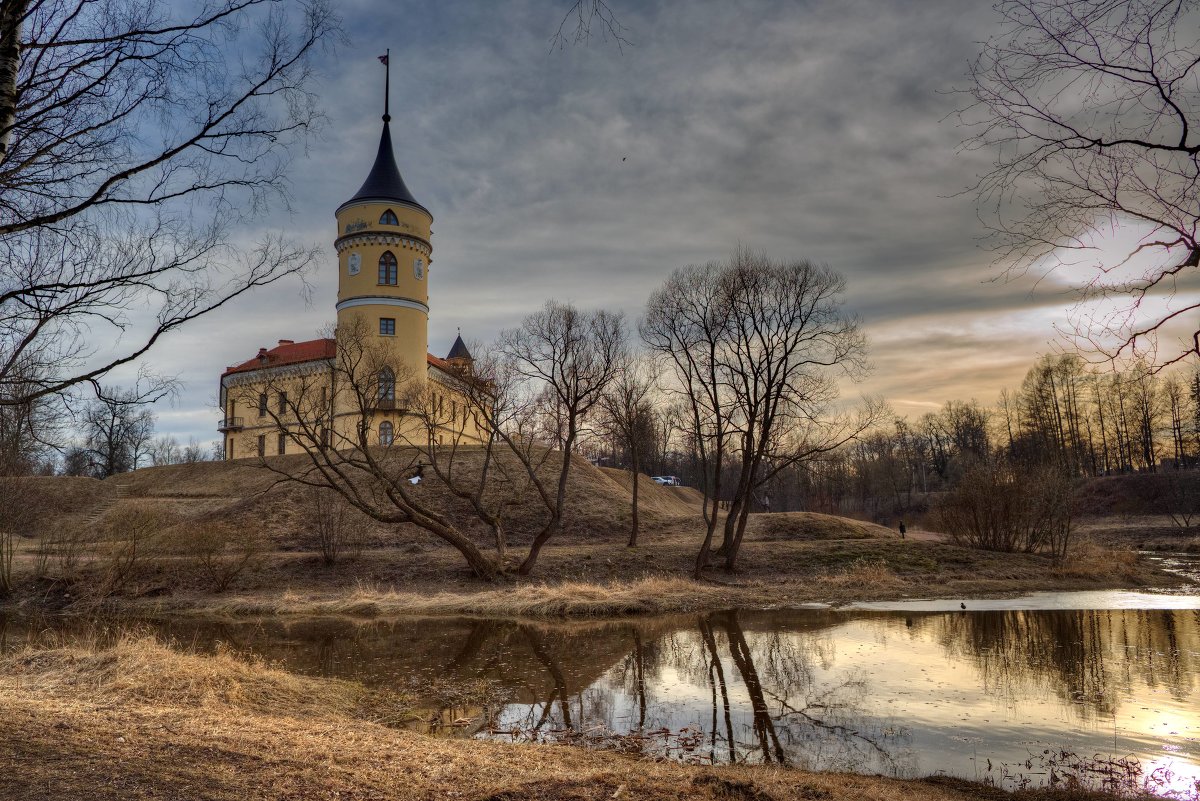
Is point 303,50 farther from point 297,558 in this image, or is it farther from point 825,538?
point 825,538

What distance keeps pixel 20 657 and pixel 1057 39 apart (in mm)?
16266

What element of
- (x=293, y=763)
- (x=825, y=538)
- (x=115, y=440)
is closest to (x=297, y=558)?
(x=825, y=538)

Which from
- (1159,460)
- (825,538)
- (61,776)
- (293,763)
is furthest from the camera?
(1159,460)

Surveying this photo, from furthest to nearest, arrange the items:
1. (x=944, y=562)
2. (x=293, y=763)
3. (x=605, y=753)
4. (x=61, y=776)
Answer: (x=944, y=562)
(x=605, y=753)
(x=293, y=763)
(x=61, y=776)

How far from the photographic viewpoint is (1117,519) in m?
53.1

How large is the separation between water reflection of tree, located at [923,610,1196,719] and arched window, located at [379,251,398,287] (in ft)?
136

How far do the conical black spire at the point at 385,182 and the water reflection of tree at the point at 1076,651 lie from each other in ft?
143

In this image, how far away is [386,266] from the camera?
166 ft

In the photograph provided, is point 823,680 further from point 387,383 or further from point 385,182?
point 385,182

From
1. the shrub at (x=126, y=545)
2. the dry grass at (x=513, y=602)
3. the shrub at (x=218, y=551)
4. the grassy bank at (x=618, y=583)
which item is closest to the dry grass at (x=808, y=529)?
the grassy bank at (x=618, y=583)

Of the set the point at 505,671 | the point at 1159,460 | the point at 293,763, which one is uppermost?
the point at 1159,460

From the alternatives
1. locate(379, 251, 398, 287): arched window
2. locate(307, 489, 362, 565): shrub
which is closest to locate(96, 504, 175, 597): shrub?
locate(307, 489, 362, 565): shrub

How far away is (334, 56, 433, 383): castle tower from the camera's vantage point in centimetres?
4988

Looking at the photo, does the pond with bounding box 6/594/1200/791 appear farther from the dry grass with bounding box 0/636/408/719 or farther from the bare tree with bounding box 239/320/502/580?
the bare tree with bounding box 239/320/502/580
